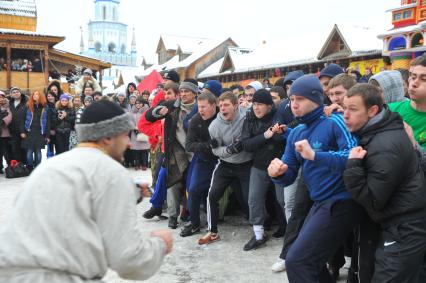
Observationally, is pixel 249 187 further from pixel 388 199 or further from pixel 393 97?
pixel 388 199

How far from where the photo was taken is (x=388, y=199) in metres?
2.77

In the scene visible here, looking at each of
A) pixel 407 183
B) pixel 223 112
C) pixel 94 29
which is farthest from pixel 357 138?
pixel 94 29

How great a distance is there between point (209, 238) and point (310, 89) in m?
2.73

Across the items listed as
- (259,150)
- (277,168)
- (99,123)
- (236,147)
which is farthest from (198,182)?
(99,123)

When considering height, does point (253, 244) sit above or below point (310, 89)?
below

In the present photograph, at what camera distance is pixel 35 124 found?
999 cm

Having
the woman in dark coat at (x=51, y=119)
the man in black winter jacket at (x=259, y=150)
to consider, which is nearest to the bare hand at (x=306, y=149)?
the man in black winter jacket at (x=259, y=150)

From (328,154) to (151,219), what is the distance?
414cm

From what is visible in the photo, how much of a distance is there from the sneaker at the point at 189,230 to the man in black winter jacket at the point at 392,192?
3.16 meters

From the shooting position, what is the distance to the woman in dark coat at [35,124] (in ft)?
32.9

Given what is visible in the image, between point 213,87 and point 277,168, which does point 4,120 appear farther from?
point 277,168

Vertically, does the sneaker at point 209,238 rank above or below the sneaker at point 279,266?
below

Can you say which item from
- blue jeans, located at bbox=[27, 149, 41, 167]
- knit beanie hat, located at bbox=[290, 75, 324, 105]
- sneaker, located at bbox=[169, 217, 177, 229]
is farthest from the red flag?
knit beanie hat, located at bbox=[290, 75, 324, 105]

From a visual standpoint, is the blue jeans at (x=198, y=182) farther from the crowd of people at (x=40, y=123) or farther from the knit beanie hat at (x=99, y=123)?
the crowd of people at (x=40, y=123)
